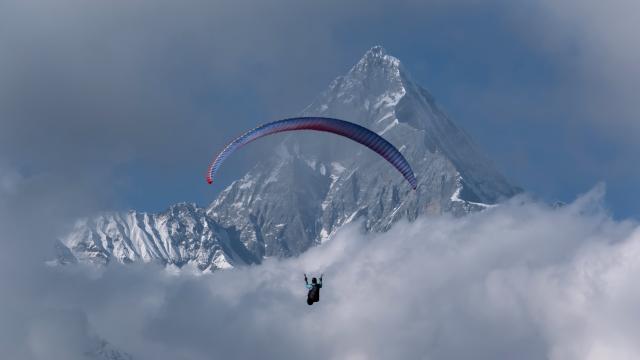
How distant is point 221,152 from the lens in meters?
141

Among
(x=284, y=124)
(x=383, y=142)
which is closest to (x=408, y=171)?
(x=383, y=142)

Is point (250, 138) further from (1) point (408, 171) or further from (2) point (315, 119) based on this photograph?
(1) point (408, 171)

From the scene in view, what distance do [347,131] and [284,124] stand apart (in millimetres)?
6233

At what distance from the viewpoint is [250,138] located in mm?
141250

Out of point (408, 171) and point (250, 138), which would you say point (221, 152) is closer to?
point (250, 138)

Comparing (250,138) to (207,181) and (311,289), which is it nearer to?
(207,181)

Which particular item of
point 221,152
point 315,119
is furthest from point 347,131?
point 221,152

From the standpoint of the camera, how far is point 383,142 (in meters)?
142

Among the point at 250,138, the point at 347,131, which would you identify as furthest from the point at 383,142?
the point at 250,138

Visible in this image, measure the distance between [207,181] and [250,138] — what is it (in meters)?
6.53

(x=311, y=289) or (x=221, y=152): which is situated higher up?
(x=221, y=152)

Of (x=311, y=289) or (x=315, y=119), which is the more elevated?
(x=315, y=119)

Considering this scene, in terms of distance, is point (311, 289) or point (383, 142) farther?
point (383, 142)

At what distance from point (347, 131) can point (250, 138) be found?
9591mm
